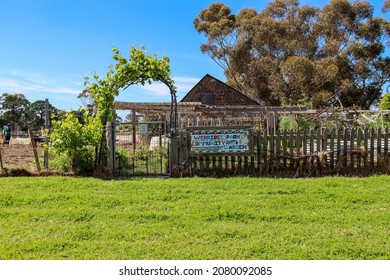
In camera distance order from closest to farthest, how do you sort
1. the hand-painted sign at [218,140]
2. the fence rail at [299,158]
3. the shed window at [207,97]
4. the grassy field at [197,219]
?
the grassy field at [197,219], the fence rail at [299,158], the hand-painted sign at [218,140], the shed window at [207,97]

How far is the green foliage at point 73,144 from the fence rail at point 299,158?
7.53 ft

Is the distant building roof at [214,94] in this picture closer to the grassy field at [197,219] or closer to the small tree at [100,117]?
the small tree at [100,117]

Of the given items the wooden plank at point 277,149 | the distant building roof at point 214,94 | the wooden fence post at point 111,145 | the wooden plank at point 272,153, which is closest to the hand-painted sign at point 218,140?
the wooden plank at point 272,153

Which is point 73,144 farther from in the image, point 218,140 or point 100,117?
point 218,140

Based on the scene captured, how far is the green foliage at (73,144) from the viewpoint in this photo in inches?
388

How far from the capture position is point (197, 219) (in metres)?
5.78

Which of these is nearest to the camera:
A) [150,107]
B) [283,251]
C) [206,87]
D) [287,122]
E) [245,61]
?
[283,251]

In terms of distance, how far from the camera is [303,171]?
9633 millimetres

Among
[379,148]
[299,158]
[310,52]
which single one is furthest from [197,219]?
[310,52]

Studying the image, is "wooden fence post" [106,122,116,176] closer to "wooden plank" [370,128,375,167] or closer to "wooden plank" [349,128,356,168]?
"wooden plank" [349,128,356,168]

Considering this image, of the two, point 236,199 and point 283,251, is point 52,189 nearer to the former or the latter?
point 236,199

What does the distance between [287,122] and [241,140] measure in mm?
11057

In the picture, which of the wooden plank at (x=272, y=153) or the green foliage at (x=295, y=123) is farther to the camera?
the green foliage at (x=295, y=123)
